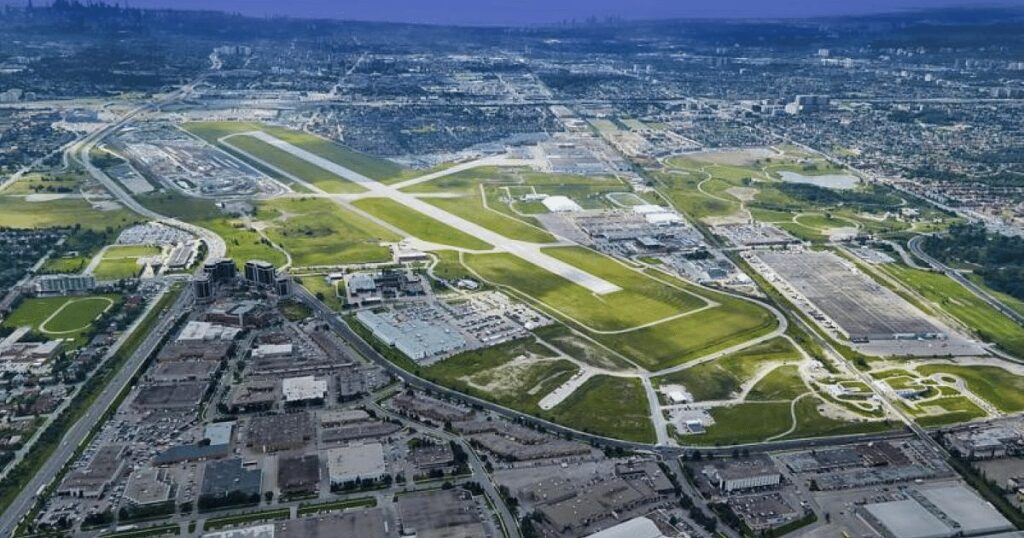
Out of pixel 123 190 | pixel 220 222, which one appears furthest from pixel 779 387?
pixel 123 190

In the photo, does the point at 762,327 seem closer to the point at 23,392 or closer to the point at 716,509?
the point at 716,509

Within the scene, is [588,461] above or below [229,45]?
below

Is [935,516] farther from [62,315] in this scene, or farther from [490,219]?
[62,315]

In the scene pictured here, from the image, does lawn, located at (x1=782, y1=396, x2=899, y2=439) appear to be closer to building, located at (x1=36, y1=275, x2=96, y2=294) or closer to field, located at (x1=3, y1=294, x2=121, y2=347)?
field, located at (x1=3, y1=294, x2=121, y2=347)

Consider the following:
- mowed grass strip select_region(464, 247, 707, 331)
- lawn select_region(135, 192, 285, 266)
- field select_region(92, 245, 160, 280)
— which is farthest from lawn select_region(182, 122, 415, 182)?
mowed grass strip select_region(464, 247, 707, 331)

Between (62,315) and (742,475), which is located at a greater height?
(62,315)

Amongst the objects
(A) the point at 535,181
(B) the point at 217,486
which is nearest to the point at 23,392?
(B) the point at 217,486
